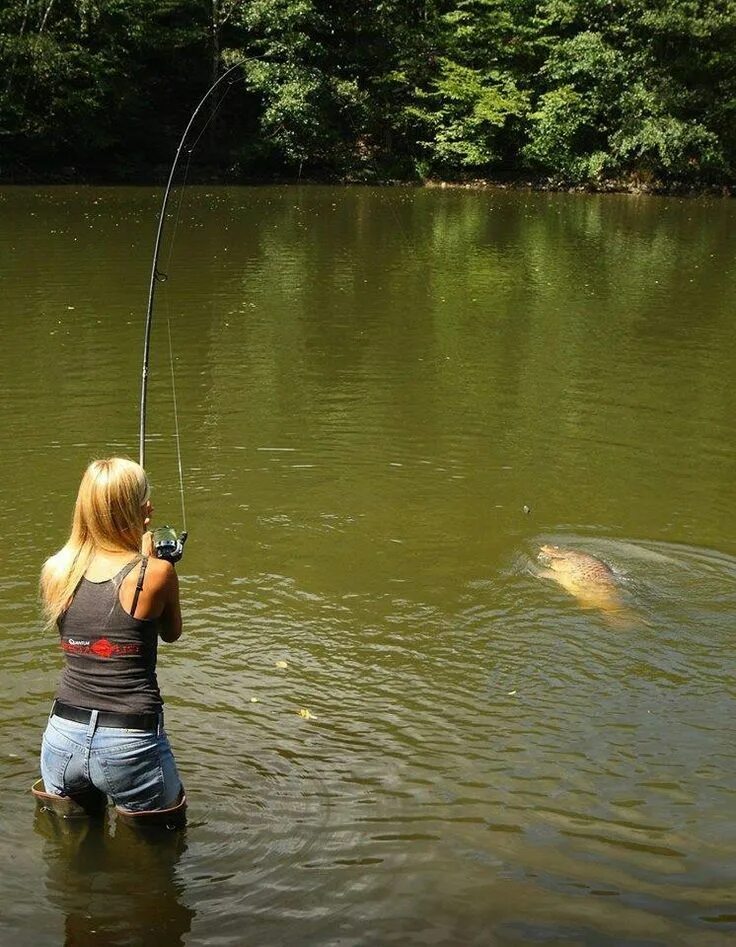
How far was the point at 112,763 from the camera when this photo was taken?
3541mm

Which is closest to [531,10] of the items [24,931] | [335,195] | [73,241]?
[335,195]

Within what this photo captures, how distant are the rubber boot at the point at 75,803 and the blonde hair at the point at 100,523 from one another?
0.67m

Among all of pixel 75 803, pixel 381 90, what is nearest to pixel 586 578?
pixel 75 803

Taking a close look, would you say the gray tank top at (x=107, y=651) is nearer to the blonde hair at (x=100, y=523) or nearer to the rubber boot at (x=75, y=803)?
the blonde hair at (x=100, y=523)

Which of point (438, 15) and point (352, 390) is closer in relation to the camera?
point (352, 390)

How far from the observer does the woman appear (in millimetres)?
3451

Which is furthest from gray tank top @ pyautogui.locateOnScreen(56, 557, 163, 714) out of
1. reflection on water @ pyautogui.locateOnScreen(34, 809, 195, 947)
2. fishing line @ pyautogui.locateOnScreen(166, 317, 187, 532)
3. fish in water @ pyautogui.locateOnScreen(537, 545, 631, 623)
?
fishing line @ pyautogui.locateOnScreen(166, 317, 187, 532)

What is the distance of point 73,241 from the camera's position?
20.8 metres

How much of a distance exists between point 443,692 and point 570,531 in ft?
8.85

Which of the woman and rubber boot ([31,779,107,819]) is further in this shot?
rubber boot ([31,779,107,819])

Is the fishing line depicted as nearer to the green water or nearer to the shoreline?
the green water

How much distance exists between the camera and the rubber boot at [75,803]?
12.3 ft

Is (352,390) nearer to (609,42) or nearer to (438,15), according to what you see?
(609,42)

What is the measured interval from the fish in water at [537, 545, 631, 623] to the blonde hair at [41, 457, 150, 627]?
154 inches
